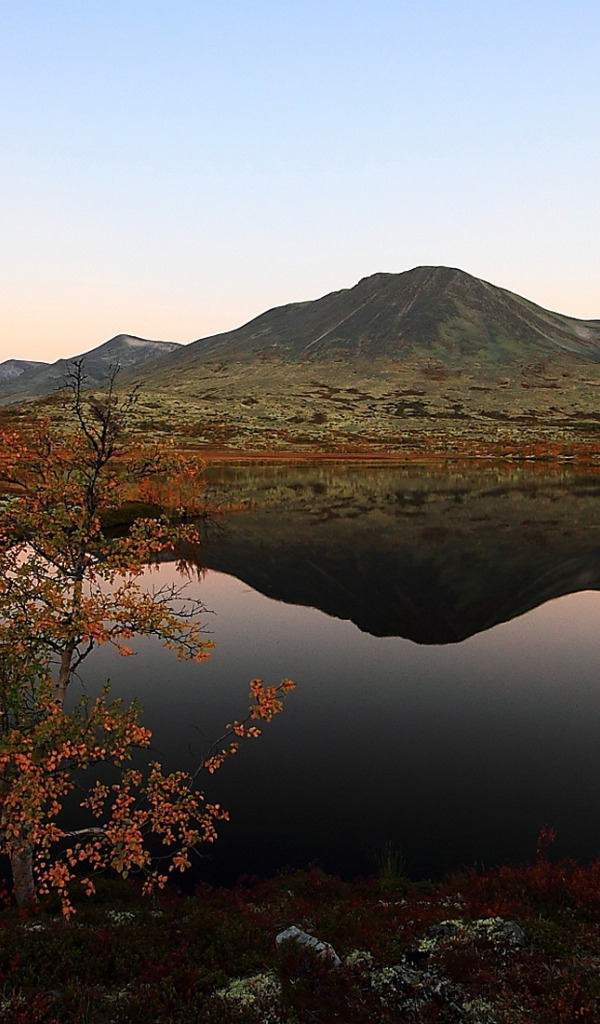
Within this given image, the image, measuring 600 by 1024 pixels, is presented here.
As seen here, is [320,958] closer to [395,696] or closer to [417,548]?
[395,696]

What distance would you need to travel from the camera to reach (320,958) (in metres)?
11.0

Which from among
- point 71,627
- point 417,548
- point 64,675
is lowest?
point 417,548

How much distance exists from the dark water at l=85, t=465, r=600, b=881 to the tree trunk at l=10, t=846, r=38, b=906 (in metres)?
4.31

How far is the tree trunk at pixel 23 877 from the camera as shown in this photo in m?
14.1

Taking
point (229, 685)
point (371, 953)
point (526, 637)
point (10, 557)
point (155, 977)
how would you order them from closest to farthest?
point (155, 977), point (371, 953), point (10, 557), point (229, 685), point (526, 637)

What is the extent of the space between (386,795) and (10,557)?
44.5 ft

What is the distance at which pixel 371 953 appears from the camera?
11.3 m

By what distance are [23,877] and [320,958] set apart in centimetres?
764

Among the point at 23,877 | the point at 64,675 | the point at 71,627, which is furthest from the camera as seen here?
the point at 64,675

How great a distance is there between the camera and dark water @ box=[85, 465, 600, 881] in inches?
698

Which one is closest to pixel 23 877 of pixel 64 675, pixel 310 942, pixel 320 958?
pixel 64 675

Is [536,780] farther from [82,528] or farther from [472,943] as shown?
[82,528]

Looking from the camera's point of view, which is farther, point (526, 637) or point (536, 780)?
point (526, 637)

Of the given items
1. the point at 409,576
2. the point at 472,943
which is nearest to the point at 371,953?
the point at 472,943
